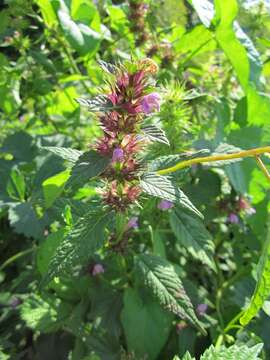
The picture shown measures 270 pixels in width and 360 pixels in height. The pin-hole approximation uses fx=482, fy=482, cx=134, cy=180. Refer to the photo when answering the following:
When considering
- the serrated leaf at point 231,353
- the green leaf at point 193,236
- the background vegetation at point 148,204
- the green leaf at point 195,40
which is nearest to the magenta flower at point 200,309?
the background vegetation at point 148,204

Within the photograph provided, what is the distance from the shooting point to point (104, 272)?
47.2 inches

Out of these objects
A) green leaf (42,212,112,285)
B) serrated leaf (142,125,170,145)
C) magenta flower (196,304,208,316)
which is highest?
serrated leaf (142,125,170,145)

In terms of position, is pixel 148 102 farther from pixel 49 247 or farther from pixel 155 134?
pixel 49 247

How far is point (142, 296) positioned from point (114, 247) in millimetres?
155

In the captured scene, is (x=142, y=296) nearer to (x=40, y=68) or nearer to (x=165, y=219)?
(x=165, y=219)

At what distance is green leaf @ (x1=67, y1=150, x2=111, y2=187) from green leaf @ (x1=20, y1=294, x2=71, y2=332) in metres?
0.51

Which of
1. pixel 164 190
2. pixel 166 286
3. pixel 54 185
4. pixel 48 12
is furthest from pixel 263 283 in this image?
pixel 48 12

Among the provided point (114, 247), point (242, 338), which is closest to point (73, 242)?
point (114, 247)

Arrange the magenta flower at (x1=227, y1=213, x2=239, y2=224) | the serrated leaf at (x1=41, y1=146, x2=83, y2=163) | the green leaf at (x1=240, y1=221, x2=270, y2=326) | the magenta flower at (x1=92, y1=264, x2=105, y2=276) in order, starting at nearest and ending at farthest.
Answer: the green leaf at (x1=240, y1=221, x2=270, y2=326) → the serrated leaf at (x1=41, y1=146, x2=83, y2=163) → the magenta flower at (x1=92, y1=264, x2=105, y2=276) → the magenta flower at (x1=227, y1=213, x2=239, y2=224)

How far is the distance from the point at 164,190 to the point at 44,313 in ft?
1.87

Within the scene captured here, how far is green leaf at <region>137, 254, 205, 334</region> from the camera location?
87cm

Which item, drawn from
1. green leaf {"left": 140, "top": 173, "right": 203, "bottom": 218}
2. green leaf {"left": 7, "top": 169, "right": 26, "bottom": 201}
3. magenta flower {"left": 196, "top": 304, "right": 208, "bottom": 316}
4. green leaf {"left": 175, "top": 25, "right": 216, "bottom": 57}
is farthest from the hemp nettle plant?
green leaf {"left": 175, "top": 25, "right": 216, "bottom": 57}

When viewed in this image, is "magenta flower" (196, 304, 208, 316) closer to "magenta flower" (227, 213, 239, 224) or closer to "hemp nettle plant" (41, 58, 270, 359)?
"hemp nettle plant" (41, 58, 270, 359)

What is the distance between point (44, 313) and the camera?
1149 mm
